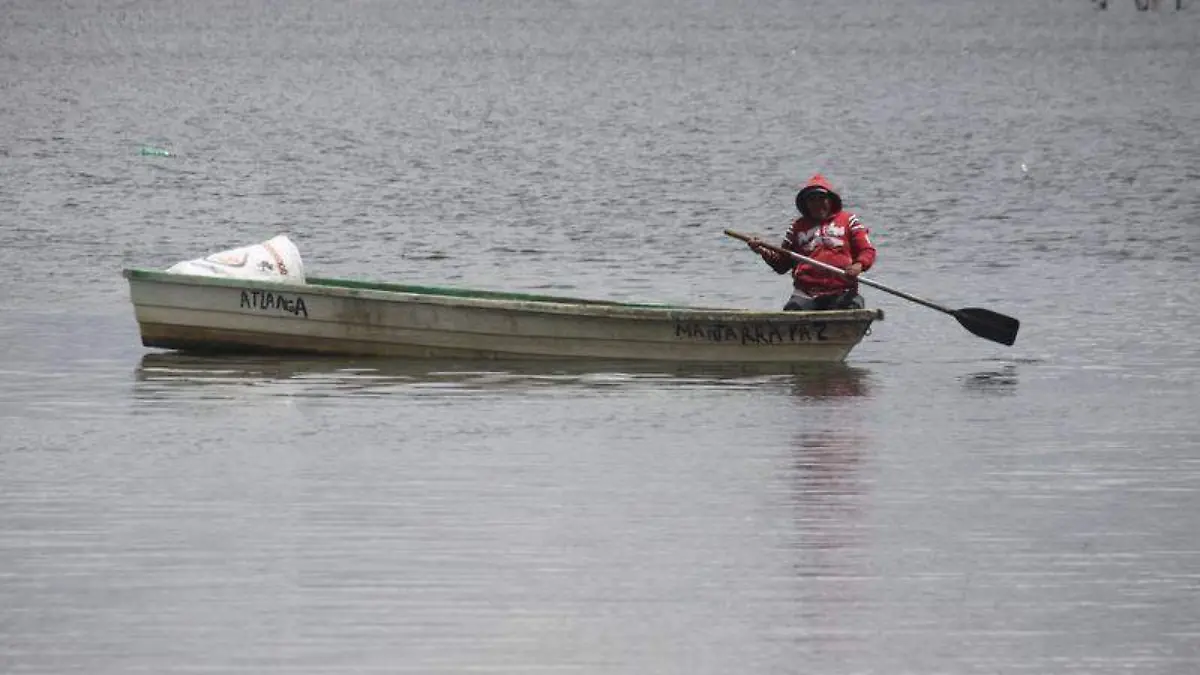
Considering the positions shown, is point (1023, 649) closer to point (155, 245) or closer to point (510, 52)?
point (155, 245)

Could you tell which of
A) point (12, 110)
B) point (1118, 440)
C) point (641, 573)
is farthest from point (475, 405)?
point (12, 110)

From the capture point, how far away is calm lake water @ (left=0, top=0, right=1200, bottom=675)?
13.1m

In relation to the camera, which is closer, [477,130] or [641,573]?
[641,573]

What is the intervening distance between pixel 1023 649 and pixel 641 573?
7.81ft

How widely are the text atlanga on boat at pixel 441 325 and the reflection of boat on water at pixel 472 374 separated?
105 mm

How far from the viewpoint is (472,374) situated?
22.1 meters

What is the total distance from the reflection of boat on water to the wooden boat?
104mm

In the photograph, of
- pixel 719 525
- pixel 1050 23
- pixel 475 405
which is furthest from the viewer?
pixel 1050 23

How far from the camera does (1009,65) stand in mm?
97062

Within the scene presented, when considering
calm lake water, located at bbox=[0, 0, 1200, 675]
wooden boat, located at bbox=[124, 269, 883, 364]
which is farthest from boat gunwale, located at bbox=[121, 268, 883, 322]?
calm lake water, located at bbox=[0, 0, 1200, 675]

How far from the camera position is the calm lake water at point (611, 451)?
1309 cm

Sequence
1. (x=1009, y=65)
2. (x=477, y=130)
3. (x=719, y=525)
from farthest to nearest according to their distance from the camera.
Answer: (x=1009, y=65) < (x=477, y=130) < (x=719, y=525)

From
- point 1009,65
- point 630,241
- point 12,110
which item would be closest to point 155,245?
point 630,241

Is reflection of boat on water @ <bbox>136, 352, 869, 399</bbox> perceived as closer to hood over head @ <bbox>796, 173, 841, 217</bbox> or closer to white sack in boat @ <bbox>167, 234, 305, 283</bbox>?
white sack in boat @ <bbox>167, 234, 305, 283</bbox>
